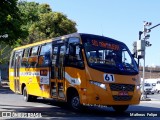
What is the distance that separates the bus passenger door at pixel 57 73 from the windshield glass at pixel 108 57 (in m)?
1.59

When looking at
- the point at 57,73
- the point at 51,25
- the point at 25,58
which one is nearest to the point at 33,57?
the point at 25,58

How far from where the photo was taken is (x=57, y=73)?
16125mm

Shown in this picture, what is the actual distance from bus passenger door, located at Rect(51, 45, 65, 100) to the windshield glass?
5.22 feet

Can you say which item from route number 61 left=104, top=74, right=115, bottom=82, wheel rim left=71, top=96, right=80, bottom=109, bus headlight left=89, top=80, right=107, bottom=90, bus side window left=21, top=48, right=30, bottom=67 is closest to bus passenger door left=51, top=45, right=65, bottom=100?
wheel rim left=71, top=96, right=80, bottom=109

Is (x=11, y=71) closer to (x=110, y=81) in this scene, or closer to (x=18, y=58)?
(x=18, y=58)

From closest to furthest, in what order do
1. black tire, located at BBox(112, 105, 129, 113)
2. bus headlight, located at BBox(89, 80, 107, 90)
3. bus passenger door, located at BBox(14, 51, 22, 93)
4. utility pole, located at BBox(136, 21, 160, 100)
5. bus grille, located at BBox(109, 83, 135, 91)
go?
bus headlight, located at BBox(89, 80, 107, 90) → bus grille, located at BBox(109, 83, 135, 91) → black tire, located at BBox(112, 105, 129, 113) → bus passenger door, located at BBox(14, 51, 22, 93) → utility pole, located at BBox(136, 21, 160, 100)

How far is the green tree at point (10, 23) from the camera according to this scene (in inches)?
579

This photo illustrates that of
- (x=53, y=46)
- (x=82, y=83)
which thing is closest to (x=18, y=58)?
(x=53, y=46)

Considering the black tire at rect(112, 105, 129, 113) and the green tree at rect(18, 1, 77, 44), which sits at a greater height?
the green tree at rect(18, 1, 77, 44)

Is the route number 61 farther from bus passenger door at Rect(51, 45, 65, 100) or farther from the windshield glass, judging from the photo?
bus passenger door at Rect(51, 45, 65, 100)

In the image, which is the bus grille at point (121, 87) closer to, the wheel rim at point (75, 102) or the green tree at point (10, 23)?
the wheel rim at point (75, 102)

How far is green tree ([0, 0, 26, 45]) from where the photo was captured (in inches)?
579

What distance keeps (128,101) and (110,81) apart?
1180 millimetres

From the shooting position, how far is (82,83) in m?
14.3
